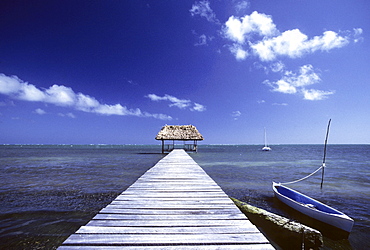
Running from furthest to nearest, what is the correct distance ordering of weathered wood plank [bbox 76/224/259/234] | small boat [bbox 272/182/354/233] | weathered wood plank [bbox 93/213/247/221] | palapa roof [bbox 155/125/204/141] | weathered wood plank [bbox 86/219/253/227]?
1. palapa roof [bbox 155/125/204/141]
2. small boat [bbox 272/182/354/233]
3. weathered wood plank [bbox 93/213/247/221]
4. weathered wood plank [bbox 86/219/253/227]
5. weathered wood plank [bbox 76/224/259/234]

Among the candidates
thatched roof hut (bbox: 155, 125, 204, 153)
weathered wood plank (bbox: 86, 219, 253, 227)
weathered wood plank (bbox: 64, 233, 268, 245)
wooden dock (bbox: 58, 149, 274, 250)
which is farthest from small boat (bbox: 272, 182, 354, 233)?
thatched roof hut (bbox: 155, 125, 204, 153)

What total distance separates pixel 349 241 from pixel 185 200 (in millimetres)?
4552

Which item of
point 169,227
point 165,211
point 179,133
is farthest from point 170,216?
point 179,133

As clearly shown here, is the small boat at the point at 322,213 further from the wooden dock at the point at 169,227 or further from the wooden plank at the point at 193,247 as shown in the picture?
the wooden plank at the point at 193,247

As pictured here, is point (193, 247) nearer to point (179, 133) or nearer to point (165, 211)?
point (165, 211)

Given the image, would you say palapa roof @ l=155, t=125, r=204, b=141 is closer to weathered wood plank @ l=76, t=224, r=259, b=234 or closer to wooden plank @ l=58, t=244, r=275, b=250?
weathered wood plank @ l=76, t=224, r=259, b=234

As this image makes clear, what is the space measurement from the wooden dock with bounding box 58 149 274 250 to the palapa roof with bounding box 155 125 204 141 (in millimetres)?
28095

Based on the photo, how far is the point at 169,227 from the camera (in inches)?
90.0

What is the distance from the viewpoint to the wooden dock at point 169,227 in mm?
1886

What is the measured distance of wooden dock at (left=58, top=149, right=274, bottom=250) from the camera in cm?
189

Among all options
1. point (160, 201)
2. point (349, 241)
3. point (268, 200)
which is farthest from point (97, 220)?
point (268, 200)

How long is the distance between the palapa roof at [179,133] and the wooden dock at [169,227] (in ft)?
92.2

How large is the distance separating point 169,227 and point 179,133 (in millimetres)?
30413

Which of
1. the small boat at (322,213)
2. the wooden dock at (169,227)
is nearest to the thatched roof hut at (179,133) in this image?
the small boat at (322,213)
